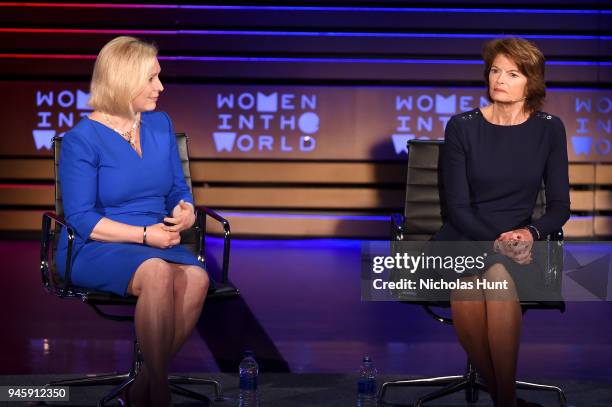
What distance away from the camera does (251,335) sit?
4.86m

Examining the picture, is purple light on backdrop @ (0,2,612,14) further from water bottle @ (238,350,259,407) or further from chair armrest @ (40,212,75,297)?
water bottle @ (238,350,259,407)

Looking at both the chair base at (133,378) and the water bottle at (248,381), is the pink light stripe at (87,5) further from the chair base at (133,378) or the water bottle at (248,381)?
the water bottle at (248,381)

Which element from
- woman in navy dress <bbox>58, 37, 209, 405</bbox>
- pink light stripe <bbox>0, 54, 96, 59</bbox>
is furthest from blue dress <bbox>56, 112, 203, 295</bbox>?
pink light stripe <bbox>0, 54, 96, 59</bbox>

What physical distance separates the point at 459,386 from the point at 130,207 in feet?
4.33

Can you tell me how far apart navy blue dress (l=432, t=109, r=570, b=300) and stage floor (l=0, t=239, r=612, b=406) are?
810mm

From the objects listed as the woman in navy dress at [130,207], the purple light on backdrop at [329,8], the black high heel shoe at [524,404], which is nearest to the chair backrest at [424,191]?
the black high heel shoe at [524,404]

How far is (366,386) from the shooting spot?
3426mm

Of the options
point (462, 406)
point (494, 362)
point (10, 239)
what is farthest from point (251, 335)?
point (10, 239)

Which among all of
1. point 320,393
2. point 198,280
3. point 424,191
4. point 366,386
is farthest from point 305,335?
point 198,280

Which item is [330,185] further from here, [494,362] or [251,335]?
[494,362]

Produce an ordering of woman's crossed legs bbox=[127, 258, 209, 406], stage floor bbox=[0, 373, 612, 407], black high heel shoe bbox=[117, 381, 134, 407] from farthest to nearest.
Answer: stage floor bbox=[0, 373, 612, 407]
black high heel shoe bbox=[117, 381, 134, 407]
woman's crossed legs bbox=[127, 258, 209, 406]

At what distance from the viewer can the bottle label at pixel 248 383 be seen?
11.3 feet

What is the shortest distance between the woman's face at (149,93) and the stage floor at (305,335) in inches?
49.5

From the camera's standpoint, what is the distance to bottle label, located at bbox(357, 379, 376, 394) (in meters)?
3.42
